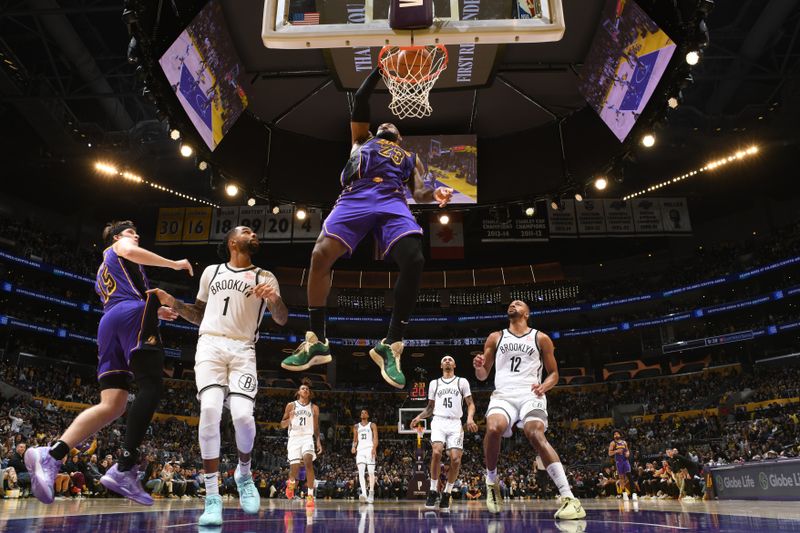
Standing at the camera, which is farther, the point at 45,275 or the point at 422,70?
the point at 45,275

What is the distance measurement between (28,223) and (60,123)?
997 centimetres

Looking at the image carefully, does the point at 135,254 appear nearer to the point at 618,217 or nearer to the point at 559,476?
the point at 559,476

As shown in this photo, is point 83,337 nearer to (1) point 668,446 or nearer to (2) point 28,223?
(2) point 28,223

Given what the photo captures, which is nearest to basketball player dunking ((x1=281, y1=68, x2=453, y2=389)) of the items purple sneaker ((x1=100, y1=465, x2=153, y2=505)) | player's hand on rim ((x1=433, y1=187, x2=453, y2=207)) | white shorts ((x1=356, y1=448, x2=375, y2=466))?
Answer: player's hand on rim ((x1=433, y1=187, x2=453, y2=207))

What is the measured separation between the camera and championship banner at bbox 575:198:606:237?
2872cm

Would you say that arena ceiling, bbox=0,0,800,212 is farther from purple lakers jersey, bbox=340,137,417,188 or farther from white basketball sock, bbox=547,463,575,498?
white basketball sock, bbox=547,463,575,498

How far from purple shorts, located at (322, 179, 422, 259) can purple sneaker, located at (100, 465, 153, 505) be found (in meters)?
2.78

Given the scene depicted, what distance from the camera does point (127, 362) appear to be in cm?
520

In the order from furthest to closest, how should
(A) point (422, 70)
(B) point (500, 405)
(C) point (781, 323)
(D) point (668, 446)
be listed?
1. (C) point (781, 323)
2. (D) point (668, 446)
3. (A) point (422, 70)
4. (B) point (500, 405)

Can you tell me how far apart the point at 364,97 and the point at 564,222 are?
2579 centimetres

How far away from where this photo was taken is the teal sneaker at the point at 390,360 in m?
4.06

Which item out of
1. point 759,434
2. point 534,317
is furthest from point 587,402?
point 759,434

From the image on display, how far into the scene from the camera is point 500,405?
654 centimetres

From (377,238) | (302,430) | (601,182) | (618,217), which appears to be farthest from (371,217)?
(618,217)
